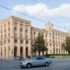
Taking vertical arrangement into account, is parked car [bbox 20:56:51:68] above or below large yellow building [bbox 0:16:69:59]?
below

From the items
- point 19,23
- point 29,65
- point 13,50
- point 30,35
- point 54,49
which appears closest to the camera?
point 29,65

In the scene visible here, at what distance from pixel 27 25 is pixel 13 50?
55.2 ft

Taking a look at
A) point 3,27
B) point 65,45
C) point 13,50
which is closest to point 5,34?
point 3,27

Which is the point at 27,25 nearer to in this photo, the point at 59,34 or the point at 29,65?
the point at 59,34

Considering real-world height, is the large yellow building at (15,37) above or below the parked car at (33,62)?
above

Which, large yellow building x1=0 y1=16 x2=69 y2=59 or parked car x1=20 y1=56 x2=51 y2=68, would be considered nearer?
parked car x1=20 y1=56 x2=51 y2=68

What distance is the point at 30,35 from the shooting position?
110 metres

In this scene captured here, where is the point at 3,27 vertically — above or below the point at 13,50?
above

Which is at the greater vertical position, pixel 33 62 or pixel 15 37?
pixel 15 37

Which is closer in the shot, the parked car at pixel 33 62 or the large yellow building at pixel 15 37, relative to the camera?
the parked car at pixel 33 62

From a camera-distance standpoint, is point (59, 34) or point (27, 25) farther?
point (59, 34)

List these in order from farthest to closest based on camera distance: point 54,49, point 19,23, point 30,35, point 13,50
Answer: point 54,49
point 30,35
point 19,23
point 13,50

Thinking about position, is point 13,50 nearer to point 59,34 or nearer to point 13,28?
point 13,28

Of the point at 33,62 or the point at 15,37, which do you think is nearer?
the point at 33,62
